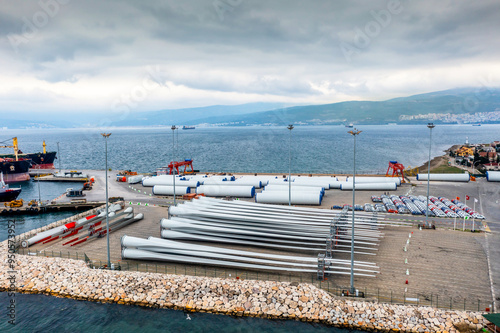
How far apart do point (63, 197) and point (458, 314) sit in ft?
203

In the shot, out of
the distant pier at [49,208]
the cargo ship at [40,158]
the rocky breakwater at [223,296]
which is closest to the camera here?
the rocky breakwater at [223,296]

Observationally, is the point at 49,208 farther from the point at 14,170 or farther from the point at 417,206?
the point at 417,206

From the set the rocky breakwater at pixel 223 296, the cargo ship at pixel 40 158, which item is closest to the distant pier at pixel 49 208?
the rocky breakwater at pixel 223 296

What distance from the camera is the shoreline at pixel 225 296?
2070 cm

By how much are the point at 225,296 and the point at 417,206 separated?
111ft

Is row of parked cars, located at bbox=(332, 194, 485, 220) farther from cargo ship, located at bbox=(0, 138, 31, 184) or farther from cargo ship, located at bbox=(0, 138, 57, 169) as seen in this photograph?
cargo ship, located at bbox=(0, 138, 57, 169)

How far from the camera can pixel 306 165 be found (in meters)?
108

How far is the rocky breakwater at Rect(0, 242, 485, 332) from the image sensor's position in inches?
814

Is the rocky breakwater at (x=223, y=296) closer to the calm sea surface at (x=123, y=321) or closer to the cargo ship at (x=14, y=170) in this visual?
the calm sea surface at (x=123, y=321)

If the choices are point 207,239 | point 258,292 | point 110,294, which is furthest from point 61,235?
point 258,292

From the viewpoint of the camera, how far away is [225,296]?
2364 cm

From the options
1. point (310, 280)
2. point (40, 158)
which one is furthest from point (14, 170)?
point (310, 280)

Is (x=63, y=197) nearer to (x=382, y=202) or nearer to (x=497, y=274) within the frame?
(x=382, y=202)

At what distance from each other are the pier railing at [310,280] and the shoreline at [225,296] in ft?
2.37
